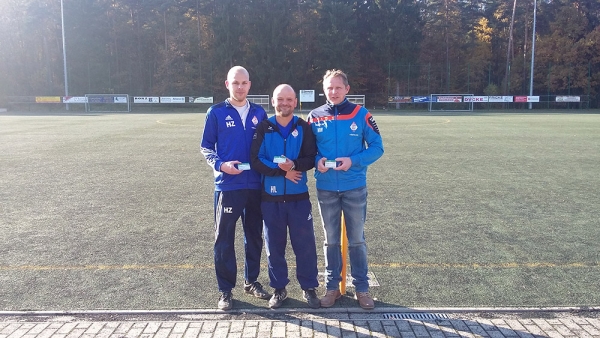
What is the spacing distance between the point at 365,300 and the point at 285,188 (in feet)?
3.40

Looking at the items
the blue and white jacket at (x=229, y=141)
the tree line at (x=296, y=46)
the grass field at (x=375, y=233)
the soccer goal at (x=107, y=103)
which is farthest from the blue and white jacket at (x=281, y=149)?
the tree line at (x=296, y=46)

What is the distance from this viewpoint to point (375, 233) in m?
5.55

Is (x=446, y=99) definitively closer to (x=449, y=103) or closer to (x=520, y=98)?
(x=449, y=103)

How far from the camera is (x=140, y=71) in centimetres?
4850

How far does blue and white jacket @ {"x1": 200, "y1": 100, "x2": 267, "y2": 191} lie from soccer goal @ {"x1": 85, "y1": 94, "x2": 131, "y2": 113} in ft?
125

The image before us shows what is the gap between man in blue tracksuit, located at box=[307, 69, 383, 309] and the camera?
369 cm

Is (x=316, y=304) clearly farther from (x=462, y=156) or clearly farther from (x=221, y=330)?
(x=462, y=156)

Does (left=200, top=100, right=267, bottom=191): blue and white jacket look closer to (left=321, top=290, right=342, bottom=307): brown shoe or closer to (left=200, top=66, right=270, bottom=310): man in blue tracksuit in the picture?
(left=200, top=66, right=270, bottom=310): man in blue tracksuit

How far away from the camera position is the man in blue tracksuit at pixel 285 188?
367cm

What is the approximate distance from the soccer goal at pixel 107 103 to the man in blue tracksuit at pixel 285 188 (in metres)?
38.3

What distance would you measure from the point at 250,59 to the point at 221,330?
43179mm

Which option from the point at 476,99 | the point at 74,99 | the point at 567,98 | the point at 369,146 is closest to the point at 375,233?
the point at 369,146

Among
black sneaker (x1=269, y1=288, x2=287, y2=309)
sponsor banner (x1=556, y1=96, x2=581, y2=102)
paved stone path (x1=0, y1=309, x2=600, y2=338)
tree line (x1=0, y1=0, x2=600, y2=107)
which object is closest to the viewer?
paved stone path (x1=0, y1=309, x2=600, y2=338)

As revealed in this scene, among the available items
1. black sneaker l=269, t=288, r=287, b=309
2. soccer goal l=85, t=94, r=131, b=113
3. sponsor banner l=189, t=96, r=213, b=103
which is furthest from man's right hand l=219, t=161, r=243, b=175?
sponsor banner l=189, t=96, r=213, b=103
